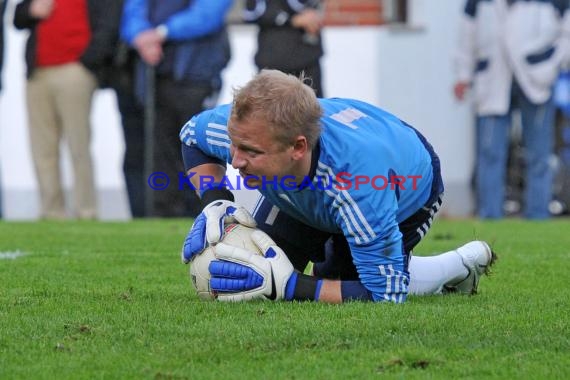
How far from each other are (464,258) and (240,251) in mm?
1226

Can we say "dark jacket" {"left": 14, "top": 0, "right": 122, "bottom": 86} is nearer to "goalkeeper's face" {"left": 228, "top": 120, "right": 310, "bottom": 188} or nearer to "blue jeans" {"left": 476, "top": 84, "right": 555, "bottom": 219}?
"blue jeans" {"left": 476, "top": 84, "right": 555, "bottom": 219}

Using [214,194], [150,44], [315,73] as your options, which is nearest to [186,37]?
[150,44]

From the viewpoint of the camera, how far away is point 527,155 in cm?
1492

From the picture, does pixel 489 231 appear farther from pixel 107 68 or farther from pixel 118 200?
pixel 118 200

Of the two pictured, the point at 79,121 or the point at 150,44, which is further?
the point at 79,121

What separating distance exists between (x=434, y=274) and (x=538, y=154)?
8.18 metres

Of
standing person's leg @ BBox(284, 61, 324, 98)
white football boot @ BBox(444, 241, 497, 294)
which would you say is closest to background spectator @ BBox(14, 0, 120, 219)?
standing person's leg @ BBox(284, 61, 324, 98)

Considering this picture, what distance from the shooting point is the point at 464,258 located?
22.5 feet

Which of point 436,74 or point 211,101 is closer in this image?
point 211,101

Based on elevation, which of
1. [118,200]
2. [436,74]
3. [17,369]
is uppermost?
[17,369]

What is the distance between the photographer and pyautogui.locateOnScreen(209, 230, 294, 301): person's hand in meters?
6.16

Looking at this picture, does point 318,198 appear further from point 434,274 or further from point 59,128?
point 59,128

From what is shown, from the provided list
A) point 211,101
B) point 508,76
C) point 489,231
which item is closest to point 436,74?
point 508,76

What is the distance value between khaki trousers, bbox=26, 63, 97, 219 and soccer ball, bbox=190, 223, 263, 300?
323 inches
